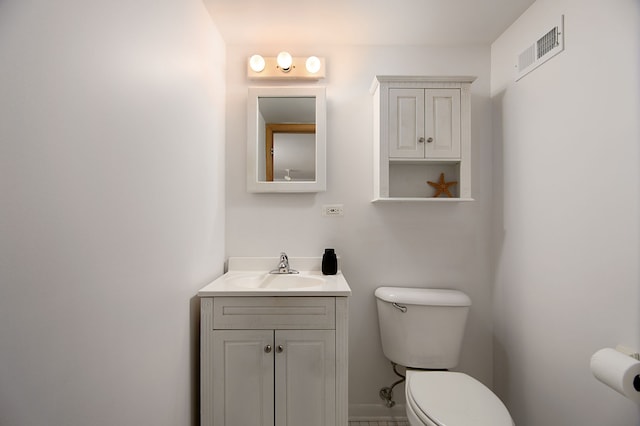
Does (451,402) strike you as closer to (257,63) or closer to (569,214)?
(569,214)

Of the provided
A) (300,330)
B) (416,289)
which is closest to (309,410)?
(300,330)

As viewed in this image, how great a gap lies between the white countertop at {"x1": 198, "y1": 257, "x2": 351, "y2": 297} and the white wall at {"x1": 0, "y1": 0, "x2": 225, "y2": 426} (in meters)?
0.21

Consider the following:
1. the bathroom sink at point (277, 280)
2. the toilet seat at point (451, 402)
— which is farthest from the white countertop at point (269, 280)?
the toilet seat at point (451, 402)

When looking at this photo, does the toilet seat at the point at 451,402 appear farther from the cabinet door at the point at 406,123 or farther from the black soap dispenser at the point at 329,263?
the cabinet door at the point at 406,123

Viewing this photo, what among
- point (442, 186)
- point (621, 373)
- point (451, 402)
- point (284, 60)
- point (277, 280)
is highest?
point (284, 60)

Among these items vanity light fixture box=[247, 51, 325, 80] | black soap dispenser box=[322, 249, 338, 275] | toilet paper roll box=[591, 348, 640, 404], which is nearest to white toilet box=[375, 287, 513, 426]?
black soap dispenser box=[322, 249, 338, 275]

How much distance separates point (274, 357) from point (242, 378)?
18 cm

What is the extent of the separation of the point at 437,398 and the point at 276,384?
2.33 feet

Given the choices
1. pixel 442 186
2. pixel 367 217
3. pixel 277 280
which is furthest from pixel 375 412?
pixel 442 186

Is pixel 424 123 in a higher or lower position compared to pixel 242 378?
higher

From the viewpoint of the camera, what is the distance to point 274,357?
1.40 meters

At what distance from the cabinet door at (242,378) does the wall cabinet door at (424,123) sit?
1274 millimetres

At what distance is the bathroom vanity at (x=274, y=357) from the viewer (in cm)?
138

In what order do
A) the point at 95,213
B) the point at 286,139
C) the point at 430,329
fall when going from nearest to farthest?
the point at 95,213
the point at 430,329
the point at 286,139
